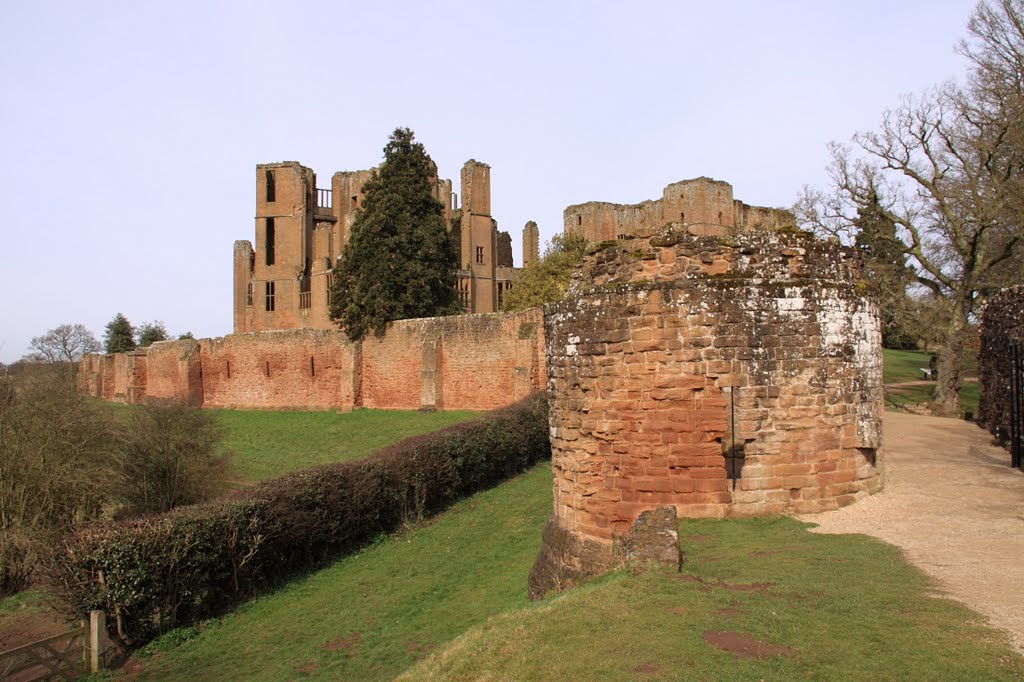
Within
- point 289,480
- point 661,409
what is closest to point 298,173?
point 289,480

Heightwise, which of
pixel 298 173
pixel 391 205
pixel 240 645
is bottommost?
pixel 240 645

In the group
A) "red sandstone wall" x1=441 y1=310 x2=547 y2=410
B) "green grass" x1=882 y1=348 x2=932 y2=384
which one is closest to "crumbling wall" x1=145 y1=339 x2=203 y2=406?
"red sandstone wall" x1=441 y1=310 x2=547 y2=410

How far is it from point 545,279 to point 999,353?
73.7ft

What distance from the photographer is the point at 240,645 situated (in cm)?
965

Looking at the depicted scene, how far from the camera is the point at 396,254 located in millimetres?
30812

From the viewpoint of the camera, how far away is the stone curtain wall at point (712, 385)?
7.30 metres

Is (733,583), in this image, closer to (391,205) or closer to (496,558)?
(496,558)

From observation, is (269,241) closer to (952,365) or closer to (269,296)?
(269,296)

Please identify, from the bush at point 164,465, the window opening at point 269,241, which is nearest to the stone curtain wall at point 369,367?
the bush at point 164,465

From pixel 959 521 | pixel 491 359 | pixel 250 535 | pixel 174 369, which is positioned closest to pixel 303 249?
pixel 174 369

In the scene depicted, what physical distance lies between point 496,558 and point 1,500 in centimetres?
920

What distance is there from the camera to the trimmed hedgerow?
9.53 meters

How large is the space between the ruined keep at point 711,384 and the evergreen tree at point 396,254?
72.7 ft

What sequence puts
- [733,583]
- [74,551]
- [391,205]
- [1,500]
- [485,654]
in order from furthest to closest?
1. [391,205]
2. [1,500]
3. [74,551]
4. [733,583]
5. [485,654]
